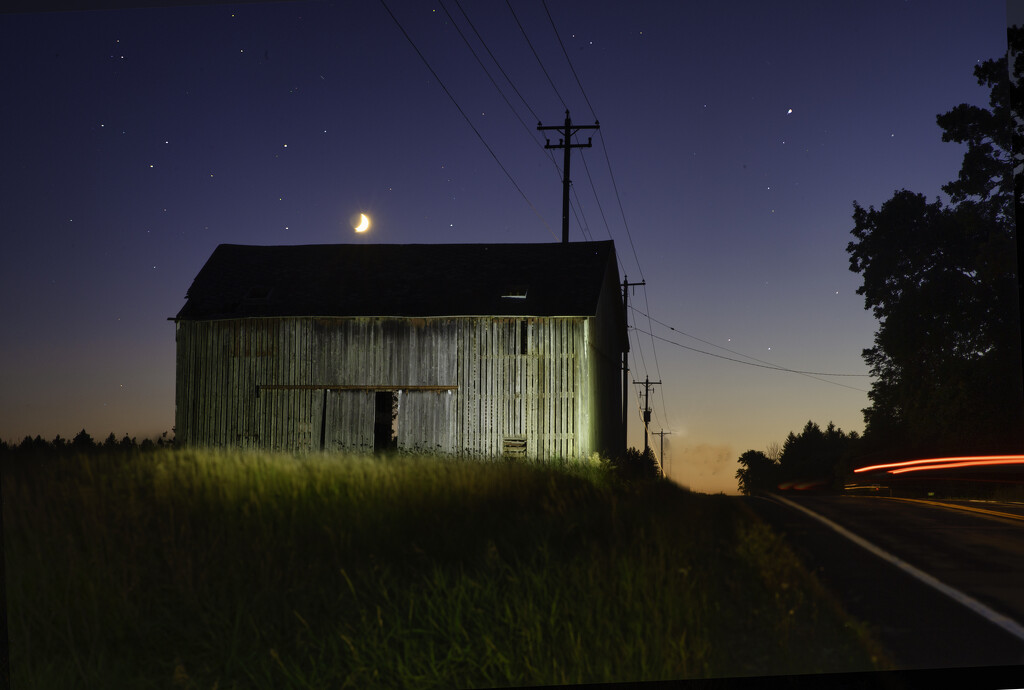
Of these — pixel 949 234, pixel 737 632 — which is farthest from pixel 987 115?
pixel 737 632

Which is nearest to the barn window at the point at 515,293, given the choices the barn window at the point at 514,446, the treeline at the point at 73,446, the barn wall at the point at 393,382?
the barn wall at the point at 393,382

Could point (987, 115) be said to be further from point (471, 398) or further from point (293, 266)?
point (293, 266)

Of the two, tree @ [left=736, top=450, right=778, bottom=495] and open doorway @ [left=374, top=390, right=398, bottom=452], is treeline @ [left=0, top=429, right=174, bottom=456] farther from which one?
tree @ [left=736, top=450, right=778, bottom=495]

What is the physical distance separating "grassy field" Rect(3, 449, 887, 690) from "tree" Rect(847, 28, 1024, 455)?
2466cm

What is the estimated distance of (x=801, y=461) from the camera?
93250 millimetres

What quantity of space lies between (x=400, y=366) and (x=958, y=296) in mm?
21665

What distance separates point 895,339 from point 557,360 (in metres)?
17.0

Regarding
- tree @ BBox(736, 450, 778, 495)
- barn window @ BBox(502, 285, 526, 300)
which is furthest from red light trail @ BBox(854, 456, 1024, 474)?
tree @ BBox(736, 450, 778, 495)

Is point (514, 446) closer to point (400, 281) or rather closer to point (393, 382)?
point (393, 382)

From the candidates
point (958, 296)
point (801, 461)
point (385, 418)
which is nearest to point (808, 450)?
point (801, 461)

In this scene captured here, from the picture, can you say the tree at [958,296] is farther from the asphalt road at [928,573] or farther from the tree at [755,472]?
the tree at [755,472]

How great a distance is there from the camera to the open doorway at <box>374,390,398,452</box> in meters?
24.8

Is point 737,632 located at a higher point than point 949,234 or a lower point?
lower

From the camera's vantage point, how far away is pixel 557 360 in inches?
910
